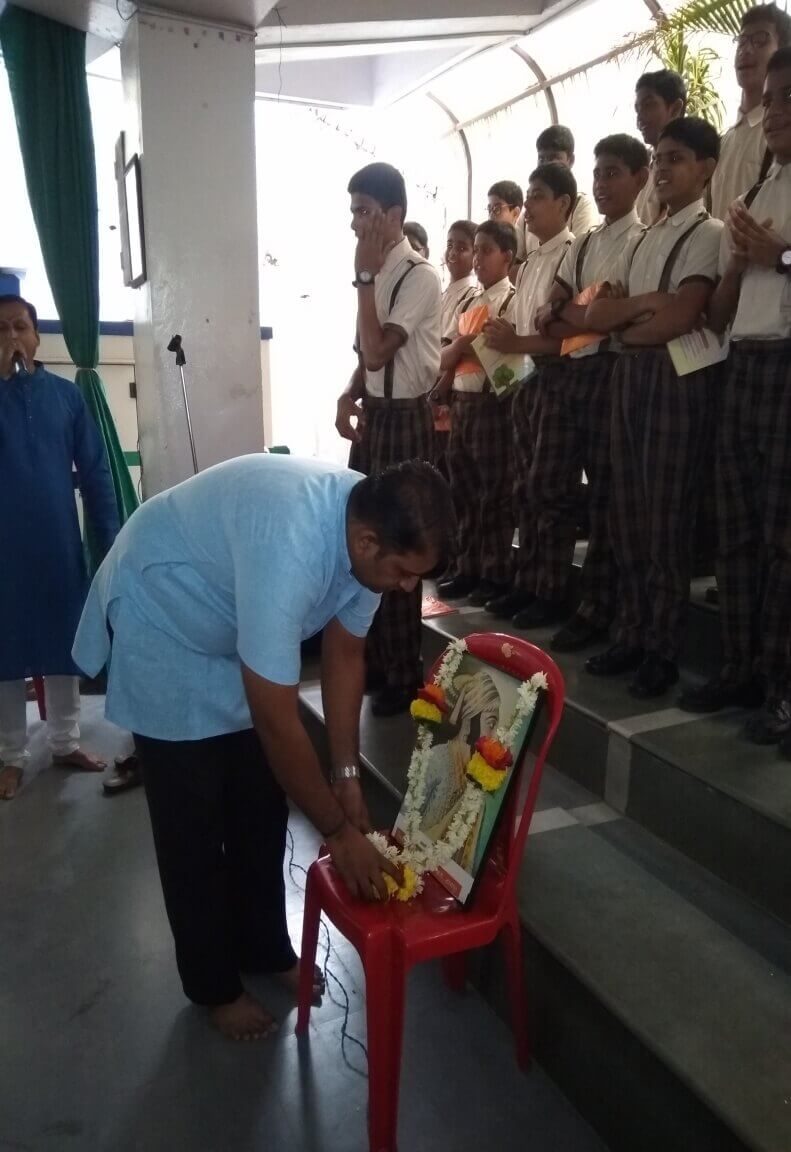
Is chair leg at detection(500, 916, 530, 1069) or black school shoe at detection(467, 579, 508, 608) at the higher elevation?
black school shoe at detection(467, 579, 508, 608)

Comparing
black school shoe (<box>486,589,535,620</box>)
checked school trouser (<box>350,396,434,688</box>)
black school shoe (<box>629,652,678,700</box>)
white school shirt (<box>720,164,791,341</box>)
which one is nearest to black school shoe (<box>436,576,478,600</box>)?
black school shoe (<box>486,589,535,620</box>)

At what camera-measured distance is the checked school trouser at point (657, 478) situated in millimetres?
2098

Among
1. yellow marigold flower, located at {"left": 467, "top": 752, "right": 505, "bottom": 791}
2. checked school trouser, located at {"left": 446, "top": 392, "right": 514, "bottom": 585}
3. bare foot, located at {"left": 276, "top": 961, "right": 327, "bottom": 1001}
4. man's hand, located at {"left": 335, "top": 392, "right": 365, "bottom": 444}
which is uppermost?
man's hand, located at {"left": 335, "top": 392, "right": 365, "bottom": 444}

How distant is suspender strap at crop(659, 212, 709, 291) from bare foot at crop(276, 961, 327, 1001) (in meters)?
1.85

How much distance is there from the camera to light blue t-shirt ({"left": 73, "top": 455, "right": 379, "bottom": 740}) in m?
1.23

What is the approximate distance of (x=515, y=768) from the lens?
1.41 metres

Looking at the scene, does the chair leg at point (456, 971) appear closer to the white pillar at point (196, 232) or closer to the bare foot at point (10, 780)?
the bare foot at point (10, 780)

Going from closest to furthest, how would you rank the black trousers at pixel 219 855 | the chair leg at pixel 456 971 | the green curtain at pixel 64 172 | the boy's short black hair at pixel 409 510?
the boy's short black hair at pixel 409 510
the black trousers at pixel 219 855
the chair leg at pixel 456 971
the green curtain at pixel 64 172

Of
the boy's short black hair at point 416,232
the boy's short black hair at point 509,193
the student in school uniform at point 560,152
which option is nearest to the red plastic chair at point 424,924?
the student in school uniform at point 560,152

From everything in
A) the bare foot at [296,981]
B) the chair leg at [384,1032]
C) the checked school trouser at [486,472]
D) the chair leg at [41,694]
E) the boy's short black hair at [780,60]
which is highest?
the boy's short black hair at [780,60]

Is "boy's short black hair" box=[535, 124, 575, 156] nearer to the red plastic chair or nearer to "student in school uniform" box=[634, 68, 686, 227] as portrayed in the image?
"student in school uniform" box=[634, 68, 686, 227]

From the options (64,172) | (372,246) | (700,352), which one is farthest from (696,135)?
(64,172)

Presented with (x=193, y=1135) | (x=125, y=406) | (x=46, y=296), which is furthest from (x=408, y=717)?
(x=46, y=296)

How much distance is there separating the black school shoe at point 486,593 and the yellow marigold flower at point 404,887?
5.41 feet
